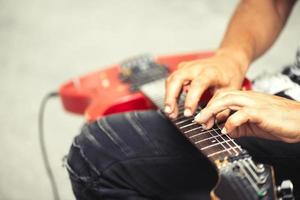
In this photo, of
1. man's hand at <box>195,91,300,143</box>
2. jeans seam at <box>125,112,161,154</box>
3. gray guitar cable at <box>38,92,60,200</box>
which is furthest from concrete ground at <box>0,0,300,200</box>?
man's hand at <box>195,91,300,143</box>

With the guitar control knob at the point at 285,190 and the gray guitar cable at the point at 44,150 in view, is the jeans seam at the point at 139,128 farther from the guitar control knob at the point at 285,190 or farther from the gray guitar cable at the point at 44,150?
the gray guitar cable at the point at 44,150

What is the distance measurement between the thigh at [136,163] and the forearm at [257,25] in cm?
26

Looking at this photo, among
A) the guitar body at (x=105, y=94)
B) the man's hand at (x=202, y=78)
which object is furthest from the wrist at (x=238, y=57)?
the guitar body at (x=105, y=94)

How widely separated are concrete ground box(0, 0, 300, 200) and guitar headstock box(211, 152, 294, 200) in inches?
35.0

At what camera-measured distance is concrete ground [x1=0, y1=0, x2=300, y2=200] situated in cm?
155

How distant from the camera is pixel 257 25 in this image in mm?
975

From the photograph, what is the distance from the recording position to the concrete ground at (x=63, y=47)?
155cm

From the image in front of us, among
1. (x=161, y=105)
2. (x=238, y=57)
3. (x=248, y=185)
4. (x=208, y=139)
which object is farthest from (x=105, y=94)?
(x=248, y=185)

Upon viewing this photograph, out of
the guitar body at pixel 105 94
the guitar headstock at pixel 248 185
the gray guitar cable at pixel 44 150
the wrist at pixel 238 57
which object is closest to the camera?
the guitar headstock at pixel 248 185

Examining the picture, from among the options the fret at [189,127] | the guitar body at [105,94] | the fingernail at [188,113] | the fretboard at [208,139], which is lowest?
the guitar body at [105,94]

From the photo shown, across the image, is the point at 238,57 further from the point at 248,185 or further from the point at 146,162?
the point at 248,185

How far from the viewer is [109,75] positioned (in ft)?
4.36

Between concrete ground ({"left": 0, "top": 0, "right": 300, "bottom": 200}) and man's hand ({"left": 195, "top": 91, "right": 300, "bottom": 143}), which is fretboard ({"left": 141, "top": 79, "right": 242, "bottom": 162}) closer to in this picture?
man's hand ({"left": 195, "top": 91, "right": 300, "bottom": 143})

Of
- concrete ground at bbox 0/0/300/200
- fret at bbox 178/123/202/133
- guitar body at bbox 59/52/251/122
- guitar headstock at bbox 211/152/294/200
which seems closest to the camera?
guitar headstock at bbox 211/152/294/200
